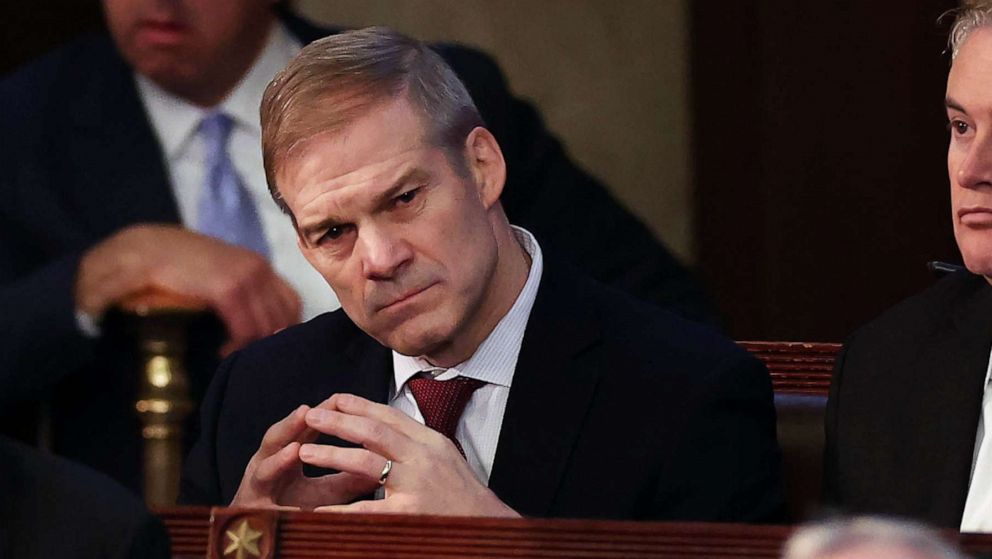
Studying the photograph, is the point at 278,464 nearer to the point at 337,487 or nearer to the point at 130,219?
the point at 337,487

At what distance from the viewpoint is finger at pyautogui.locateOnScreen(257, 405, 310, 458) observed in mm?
2422

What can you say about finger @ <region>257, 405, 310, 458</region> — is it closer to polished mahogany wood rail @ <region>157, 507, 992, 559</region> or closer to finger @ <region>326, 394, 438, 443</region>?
finger @ <region>326, 394, 438, 443</region>

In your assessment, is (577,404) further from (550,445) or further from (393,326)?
(393,326)

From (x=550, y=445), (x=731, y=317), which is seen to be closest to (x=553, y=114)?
(x=731, y=317)

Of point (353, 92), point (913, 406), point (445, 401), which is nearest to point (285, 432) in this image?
point (445, 401)

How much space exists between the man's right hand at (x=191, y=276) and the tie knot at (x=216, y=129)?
17 cm

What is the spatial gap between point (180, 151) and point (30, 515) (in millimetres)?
1348

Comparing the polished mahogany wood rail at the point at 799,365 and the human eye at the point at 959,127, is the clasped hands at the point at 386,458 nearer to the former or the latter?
the polished mahogany wood rail at the point at 799,365

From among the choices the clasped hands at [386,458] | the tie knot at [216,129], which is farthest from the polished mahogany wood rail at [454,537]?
the tie knot at [216,129]

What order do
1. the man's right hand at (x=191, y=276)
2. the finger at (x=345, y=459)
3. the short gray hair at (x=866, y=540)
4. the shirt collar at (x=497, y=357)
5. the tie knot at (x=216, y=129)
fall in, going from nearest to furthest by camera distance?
1. the short gray hair at (x=866, y=540)
2. the finger at (x=345, y=459)
3. the shirt collar at (x=497, y=357)
4. the man's right hand at (x=191, y=276)
5. the tie knot at (x=216, y=129)

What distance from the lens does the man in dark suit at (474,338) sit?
258 centimetres

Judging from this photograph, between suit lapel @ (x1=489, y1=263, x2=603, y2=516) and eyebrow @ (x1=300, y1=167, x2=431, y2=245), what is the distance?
0.26 meters

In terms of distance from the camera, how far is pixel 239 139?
3408 mm

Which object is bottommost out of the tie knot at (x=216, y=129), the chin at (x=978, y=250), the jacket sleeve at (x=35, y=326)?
the jacket sleeve at (x=35, y=326)
